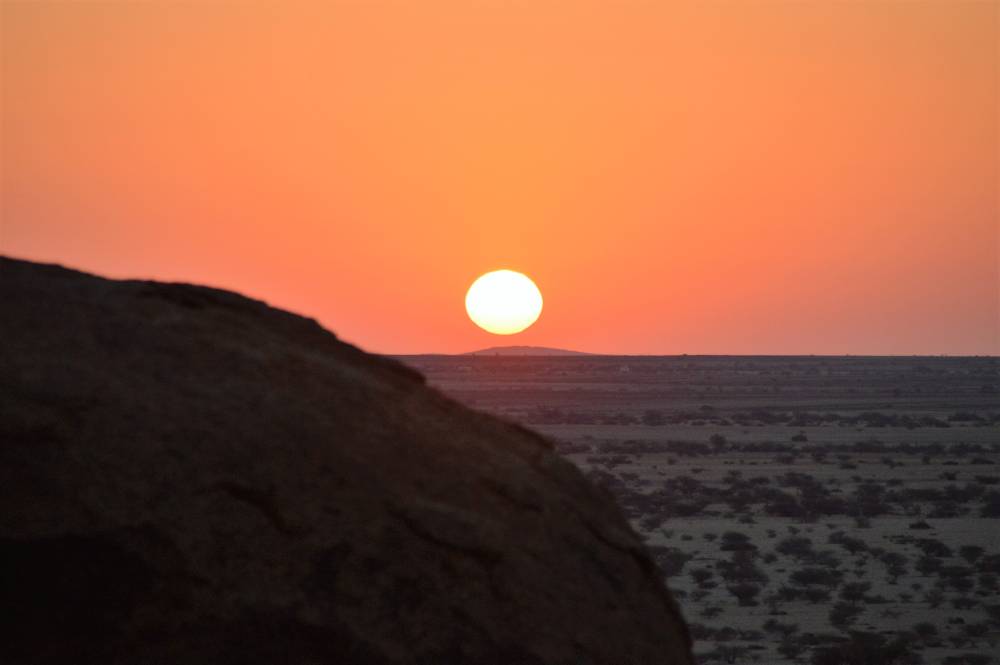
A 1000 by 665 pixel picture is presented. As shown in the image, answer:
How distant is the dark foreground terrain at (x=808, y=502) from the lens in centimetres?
1977

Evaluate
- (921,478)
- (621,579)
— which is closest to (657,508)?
(921,478)

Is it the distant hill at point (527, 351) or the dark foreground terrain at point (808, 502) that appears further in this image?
the distant hill at point (527, 351)

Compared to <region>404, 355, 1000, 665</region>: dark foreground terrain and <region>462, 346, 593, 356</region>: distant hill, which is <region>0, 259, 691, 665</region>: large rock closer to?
<region>404, 355, 1000, 665</region>: dark foreground terrain

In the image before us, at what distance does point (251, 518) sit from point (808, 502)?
3049cm

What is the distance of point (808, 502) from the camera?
34844 millimetres

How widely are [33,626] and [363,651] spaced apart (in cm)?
160

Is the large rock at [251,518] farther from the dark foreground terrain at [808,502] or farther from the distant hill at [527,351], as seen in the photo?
the distant hill at [527,351]

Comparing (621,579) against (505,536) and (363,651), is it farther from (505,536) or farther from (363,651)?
(363,651)

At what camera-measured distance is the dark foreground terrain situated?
64.8ft

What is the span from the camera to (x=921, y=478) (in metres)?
41.7

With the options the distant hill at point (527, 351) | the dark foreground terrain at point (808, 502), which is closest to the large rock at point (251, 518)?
the dark foreground terrain at point (808, 502)

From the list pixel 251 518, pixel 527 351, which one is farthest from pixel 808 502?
pixel 527 351

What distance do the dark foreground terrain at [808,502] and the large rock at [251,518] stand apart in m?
11.1

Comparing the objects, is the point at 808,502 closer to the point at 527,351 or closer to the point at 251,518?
the point at 251,518
